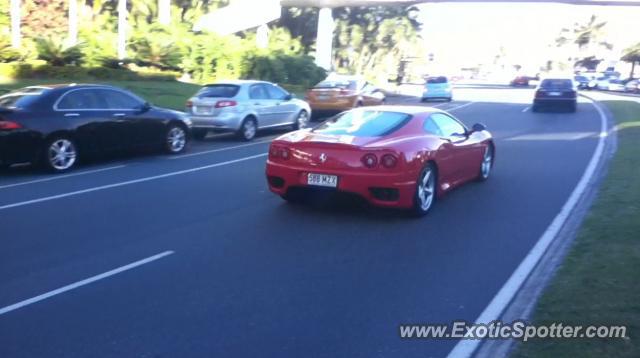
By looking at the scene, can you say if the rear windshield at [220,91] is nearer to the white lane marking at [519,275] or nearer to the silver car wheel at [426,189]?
the white lane marking at [519,275]

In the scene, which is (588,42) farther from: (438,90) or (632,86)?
(438,90)

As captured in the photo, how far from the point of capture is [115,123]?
46.6 ft

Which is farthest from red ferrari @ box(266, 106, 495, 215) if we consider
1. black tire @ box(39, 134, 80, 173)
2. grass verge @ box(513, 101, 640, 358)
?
black tire @ box(39, 134, 80, 173)

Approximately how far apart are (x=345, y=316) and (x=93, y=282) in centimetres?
224

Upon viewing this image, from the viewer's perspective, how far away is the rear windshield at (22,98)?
12.9 m

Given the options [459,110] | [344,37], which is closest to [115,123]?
[459,110]

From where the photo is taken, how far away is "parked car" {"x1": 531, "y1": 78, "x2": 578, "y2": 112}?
103 ft

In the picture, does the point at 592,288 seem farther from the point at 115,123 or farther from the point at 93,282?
the point at 115,123

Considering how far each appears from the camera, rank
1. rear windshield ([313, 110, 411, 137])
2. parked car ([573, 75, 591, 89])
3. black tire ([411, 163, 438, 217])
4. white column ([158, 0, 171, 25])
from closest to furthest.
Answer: black tire ([411, 163, 438, 217]), rear windshield ([313, 110, 411, 137]), white column ([158, 0, 171, 25]), parked car ([573, 75, 591, 89])

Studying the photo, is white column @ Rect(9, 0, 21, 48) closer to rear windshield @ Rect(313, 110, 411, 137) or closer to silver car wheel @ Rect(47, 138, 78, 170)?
silver car wheel @ Rect(47, 138, 78, 170)

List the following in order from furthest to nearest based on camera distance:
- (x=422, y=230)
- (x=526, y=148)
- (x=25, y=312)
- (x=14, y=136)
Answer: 1. (x=526, y=148)
2. (x=14, y=136)
3. (x=422, y=230)
4. (x=25, y=312)

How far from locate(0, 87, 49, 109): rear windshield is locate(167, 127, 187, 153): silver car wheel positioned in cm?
296

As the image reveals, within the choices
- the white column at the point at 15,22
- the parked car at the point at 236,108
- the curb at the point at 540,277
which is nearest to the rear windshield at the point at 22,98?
the parked car at the point at 236,108

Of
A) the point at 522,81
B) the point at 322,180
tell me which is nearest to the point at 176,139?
the point at 322,180
